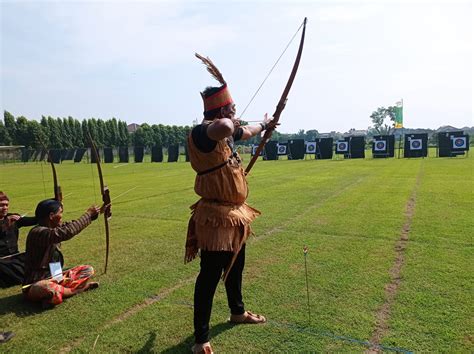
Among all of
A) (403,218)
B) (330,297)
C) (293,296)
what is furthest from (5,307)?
(403,218)

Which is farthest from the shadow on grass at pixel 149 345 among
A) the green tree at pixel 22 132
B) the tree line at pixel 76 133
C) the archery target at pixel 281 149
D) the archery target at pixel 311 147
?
the green tree at pixel 22 132

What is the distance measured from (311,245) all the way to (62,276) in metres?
3.28

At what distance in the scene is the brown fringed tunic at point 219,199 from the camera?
283cm

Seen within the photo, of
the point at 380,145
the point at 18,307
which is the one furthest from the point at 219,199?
the point at 380,145

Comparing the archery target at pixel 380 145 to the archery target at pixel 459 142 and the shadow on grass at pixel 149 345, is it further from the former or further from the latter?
the shadow on grass at pixel 149 345

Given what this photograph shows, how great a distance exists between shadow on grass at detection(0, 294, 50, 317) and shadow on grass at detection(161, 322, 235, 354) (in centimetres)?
159

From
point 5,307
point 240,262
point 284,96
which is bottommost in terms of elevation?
point 5,307

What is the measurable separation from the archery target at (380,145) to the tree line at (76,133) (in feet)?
69.2

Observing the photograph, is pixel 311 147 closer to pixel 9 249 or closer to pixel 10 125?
pixel 9 249

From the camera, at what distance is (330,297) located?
12.4ft

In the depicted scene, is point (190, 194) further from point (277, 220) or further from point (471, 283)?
point (471, 283)

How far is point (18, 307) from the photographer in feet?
12.5

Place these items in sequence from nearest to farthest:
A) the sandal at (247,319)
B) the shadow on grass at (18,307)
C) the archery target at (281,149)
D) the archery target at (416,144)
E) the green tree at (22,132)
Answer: the sandal at (247,319) → the shadow on grass at (18,307) → the archery target at (416,144) → the archery target at (281,149) → the green tree at (22,132)

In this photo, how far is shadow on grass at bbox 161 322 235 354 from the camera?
9.61ft
